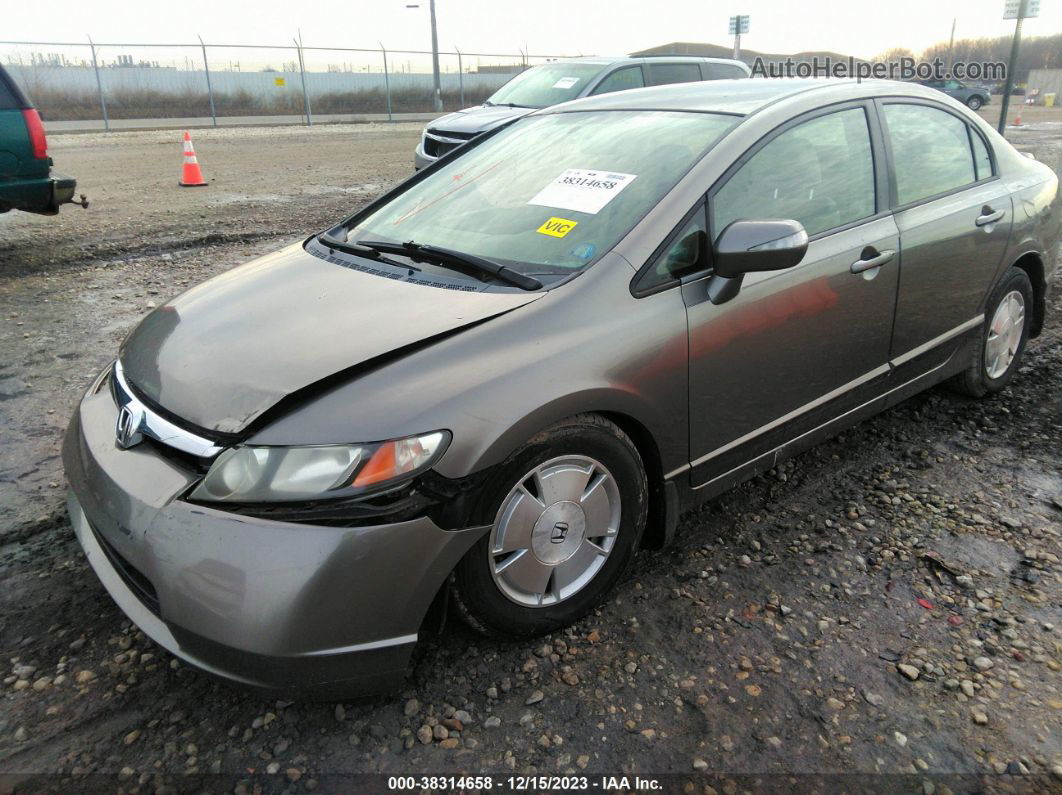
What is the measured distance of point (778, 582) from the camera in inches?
109

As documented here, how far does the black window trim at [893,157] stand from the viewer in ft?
10.7

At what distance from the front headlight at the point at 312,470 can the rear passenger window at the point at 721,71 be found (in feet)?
34.0

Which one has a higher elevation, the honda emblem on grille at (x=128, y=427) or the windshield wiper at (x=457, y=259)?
the windshield wiper at (x=457, y=259)

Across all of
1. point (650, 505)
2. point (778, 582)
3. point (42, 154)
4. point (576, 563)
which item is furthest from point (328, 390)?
point (42, 154)

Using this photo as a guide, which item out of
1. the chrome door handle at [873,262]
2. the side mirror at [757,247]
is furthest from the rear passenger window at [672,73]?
the side mirror at [757,247]

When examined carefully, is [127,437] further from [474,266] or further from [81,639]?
[474,266]

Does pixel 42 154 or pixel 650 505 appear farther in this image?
pixel 42 154

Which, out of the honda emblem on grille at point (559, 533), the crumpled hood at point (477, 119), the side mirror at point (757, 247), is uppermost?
the side mirror at point (757, 247)

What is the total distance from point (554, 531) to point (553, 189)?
1302mm

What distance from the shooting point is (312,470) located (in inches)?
77.2

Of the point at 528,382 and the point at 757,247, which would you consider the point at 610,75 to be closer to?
the point at 757,247

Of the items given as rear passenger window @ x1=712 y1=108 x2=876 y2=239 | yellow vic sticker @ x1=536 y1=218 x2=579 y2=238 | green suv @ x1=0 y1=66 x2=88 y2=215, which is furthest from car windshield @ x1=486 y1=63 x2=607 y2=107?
yellow vic sticker @ x1=536 y1=218 x2=579 y2=238

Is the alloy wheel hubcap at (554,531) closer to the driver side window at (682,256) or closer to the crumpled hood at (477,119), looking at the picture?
the driver side window at (682,256)

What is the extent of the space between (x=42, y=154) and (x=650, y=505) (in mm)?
6673
